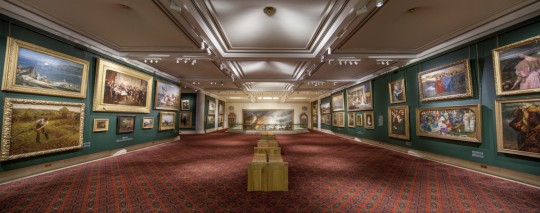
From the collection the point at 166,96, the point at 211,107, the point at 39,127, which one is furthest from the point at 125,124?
the point at 211,107

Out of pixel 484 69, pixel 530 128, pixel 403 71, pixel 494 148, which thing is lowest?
pixel 494 148

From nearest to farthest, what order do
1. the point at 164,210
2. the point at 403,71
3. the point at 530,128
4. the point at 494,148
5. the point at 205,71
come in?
the point at 164,210 < the point at 530,128 < the point at 494,148 < the point at 403,71 < the point at 205,71

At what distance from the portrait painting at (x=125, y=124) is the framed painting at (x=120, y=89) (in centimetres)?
30

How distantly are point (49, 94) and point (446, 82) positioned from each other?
12.0 metres

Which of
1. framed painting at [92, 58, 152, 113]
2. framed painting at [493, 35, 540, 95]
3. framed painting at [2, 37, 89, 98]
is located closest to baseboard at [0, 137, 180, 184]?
framed painting at [92, 58, 152, 113]

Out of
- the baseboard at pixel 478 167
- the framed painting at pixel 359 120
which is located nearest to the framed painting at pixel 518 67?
the baseboard at pixel 478 167

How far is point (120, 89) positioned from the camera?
292 inches

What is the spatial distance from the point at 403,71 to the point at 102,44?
1190cm

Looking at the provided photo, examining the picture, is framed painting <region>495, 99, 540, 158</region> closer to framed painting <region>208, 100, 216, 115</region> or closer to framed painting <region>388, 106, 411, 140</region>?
framed painting <region>388, 106, 411, 140</region>

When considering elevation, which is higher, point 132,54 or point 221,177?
point 132,54

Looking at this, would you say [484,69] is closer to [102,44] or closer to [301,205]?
[301,205]

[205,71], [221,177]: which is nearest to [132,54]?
[205,71]

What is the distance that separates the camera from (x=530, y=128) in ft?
13.7

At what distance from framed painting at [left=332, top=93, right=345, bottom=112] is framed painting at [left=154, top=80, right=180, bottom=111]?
11806 millimetres
